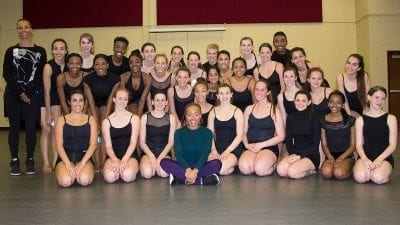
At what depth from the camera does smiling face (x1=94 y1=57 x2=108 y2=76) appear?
18.4ft

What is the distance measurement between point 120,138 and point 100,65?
1022mm

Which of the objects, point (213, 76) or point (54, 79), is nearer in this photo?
point (54, 79)

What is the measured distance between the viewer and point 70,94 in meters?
5.27

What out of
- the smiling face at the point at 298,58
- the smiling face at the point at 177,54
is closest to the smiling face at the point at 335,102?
the smiling face at the point at 298,58

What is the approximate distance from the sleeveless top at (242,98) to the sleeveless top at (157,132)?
1049 millimetres

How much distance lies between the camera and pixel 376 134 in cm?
487

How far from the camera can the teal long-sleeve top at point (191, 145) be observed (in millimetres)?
4840

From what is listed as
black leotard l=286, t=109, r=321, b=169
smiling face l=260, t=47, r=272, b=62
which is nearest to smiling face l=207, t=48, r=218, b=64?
smiling face l=260, t=47, r=272, b=62

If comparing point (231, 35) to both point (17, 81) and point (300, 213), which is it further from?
point (300, 213)

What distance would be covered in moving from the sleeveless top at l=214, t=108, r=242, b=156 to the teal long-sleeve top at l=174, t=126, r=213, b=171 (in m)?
0.57

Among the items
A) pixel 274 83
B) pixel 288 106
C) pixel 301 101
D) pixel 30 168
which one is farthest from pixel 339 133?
pixel 30 168

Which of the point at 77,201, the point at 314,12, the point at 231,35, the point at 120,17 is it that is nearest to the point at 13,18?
the point at 120,17

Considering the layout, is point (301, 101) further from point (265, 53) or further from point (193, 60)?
point (193, 60)

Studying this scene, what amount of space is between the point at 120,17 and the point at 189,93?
8312 mm
